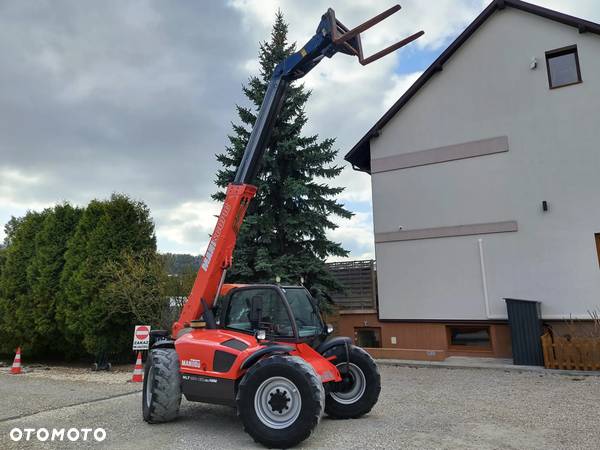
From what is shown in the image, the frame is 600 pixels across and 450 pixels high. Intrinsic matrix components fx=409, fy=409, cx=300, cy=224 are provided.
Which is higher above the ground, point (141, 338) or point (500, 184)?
point (500, 184)

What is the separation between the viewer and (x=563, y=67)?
Result: 10.8 meters

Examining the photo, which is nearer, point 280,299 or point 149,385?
point 280,299

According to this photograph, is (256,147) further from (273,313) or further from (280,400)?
(280,400)

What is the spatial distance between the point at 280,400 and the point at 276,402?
2.3 inches

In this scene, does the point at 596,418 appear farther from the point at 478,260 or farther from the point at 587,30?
the point at 587,30

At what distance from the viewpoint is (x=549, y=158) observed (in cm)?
1053

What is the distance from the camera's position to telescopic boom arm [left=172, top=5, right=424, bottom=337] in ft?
20.8

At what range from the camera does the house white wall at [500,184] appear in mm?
10141

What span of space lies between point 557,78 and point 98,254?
1339cm

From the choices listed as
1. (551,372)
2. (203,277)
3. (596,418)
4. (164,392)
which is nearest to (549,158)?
(551,372)

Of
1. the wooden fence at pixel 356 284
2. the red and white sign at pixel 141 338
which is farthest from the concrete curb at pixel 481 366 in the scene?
the red and white sign at pixel 141 338

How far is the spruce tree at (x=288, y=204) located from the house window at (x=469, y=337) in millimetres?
3616

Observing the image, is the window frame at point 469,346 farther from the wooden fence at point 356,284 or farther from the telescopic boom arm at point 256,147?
the telescopic boom arm at point 256,147

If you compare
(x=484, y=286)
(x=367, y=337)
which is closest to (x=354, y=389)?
(x=484, y=286)
